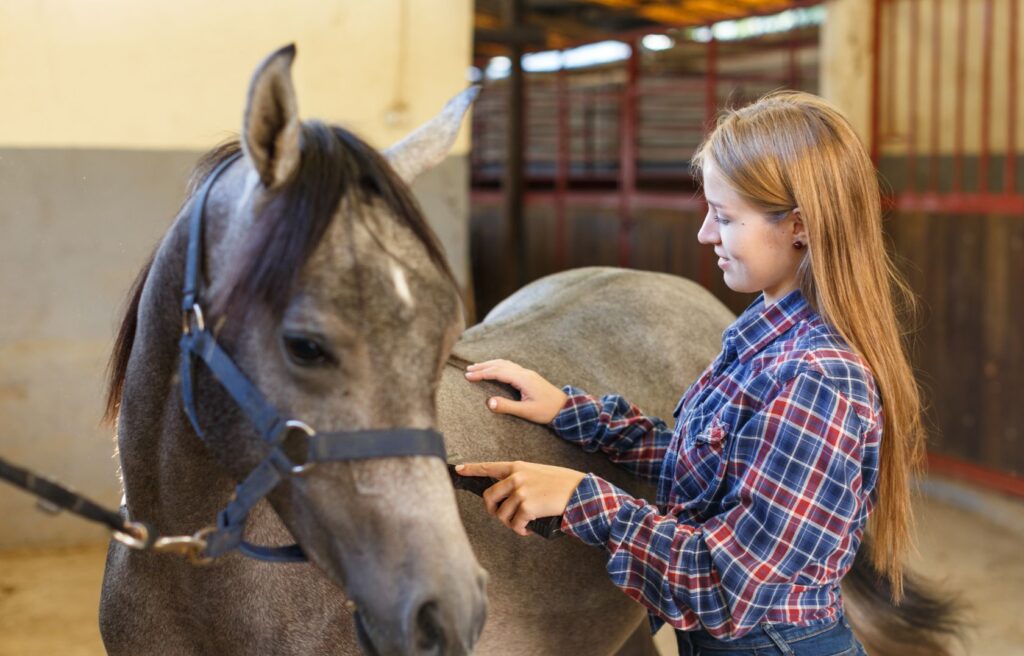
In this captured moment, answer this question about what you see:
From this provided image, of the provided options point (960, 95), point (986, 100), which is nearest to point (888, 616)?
point (986, 100)

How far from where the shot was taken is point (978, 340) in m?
4.21

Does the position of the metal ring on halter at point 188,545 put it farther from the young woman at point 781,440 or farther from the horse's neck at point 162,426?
the young woman at point 781,440

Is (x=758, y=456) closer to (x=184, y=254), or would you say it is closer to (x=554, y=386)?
(x=554, y=386)

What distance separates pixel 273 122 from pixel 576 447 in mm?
782

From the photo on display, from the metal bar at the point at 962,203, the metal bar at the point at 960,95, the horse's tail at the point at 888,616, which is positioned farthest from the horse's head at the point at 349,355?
the metal bar at the point at 960,95

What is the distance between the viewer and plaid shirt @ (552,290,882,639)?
121cm

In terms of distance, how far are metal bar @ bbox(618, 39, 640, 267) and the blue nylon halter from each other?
14.7 feet

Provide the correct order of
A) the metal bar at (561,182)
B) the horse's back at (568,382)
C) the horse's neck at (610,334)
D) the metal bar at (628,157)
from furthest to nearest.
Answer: the metal bar at (561,182) → the metal bar at (628,157) → the horse's neck at (610,334) → the horse's back at (568,382)

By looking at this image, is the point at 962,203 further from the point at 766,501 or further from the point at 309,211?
the point at 309,211

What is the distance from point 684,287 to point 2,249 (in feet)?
7.02

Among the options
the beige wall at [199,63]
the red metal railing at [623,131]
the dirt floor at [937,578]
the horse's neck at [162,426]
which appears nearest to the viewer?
the horse's neck at [162,426]

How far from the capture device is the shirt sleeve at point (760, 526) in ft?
3.97

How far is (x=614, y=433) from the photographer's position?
1.56 meters

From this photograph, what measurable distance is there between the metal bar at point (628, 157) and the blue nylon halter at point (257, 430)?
449cm
